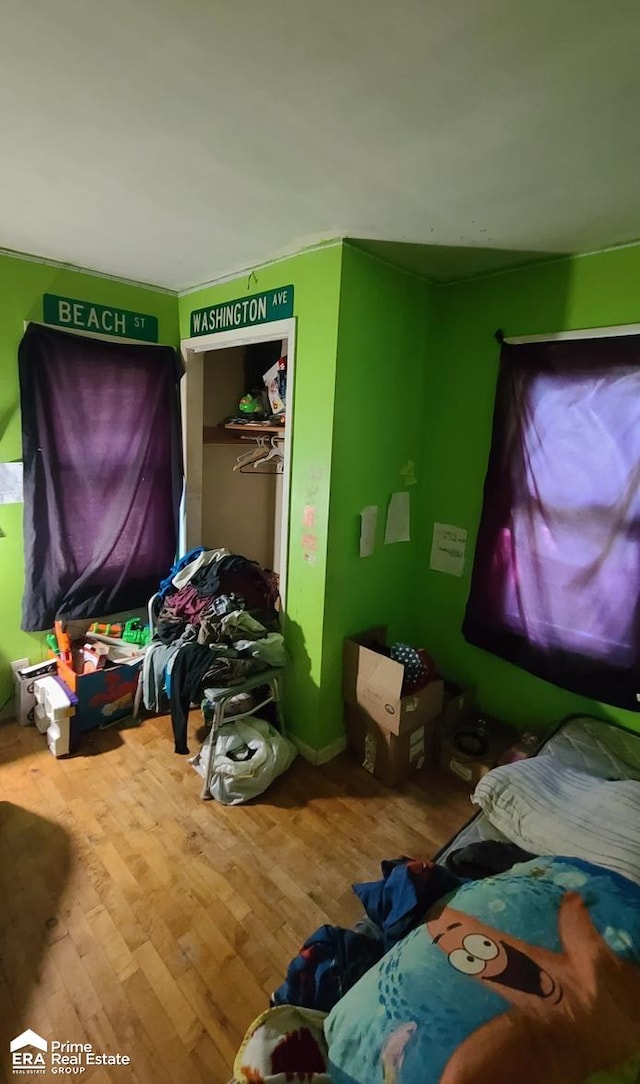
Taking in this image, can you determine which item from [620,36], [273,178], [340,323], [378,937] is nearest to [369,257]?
[340,323]

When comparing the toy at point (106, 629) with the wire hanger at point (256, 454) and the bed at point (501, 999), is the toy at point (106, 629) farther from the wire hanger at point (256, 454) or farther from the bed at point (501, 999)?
the bed at point (501, 999)

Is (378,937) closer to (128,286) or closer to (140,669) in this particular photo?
(140,669)

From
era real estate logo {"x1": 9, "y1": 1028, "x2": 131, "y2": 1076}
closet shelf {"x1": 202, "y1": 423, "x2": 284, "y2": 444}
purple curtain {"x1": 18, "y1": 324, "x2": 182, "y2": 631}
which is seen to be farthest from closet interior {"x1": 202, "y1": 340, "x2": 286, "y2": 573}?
era real estate logo {"x1": 9, "y1": 1028, "x2": 131, "y2": 1076}

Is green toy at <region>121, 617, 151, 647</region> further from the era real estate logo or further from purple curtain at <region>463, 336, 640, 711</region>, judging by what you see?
purple curtain at <region>463, 336, 640, 711</region>

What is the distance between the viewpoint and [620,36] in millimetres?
965

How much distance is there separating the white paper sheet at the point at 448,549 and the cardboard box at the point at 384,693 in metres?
0.60

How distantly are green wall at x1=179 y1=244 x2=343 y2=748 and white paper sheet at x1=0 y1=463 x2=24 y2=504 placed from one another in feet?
4.59

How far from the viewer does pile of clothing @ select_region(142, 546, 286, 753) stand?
7.10 feet

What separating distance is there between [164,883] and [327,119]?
240 cm

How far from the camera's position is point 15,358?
2.42 m

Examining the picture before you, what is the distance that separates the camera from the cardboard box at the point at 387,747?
2271mm

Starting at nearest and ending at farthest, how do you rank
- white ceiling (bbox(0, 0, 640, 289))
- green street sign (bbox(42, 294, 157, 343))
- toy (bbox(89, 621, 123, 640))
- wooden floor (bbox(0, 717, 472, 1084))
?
1. white ceiling (bbox(0, 0, 640, 289))
2. wooden floor (bbox(0, 717, 472, 1084))
3. green street sign (bbox(42, 294, 157, 343))
4. toy (bbox(89, 621, 123, 640))

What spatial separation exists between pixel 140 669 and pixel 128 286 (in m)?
2.11

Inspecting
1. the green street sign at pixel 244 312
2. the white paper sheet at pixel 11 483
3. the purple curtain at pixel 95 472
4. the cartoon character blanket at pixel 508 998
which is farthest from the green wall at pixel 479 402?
the white paper sheet at pixel 11 483
